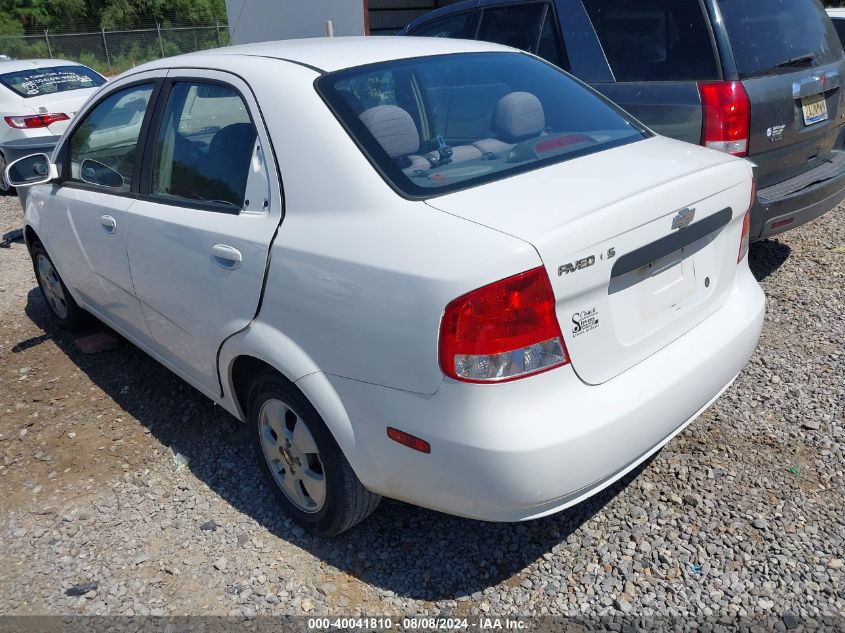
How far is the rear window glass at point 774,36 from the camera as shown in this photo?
4164 millimetres

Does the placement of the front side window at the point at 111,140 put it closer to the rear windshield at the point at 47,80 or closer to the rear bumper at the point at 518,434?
the rear bumper at the point at 518,434

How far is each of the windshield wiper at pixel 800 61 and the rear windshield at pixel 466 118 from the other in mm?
1645

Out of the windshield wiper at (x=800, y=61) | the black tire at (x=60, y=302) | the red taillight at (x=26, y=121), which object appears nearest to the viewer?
the windshield wiper at (x=800, y=61)

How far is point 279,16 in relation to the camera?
51.5 ft

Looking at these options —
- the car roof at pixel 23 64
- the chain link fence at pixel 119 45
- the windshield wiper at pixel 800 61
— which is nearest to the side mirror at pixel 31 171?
the windshield wiper at pixel 800 61

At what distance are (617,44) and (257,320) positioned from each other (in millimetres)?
3198

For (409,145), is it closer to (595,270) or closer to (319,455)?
(595,270)

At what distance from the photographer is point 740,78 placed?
4062 millimetres

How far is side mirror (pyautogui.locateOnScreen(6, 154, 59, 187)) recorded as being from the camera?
13.5 feet

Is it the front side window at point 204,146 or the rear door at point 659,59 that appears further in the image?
the rear door at point 659,59

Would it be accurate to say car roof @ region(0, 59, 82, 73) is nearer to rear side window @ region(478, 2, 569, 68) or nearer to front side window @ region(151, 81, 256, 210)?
rear side window @ region(478, 2, 569, 68)

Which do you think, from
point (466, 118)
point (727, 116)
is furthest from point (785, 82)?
point (466, 118)

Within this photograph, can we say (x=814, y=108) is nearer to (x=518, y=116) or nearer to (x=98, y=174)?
(x=518, y=116)

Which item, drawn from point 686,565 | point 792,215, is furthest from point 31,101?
point 686,565
